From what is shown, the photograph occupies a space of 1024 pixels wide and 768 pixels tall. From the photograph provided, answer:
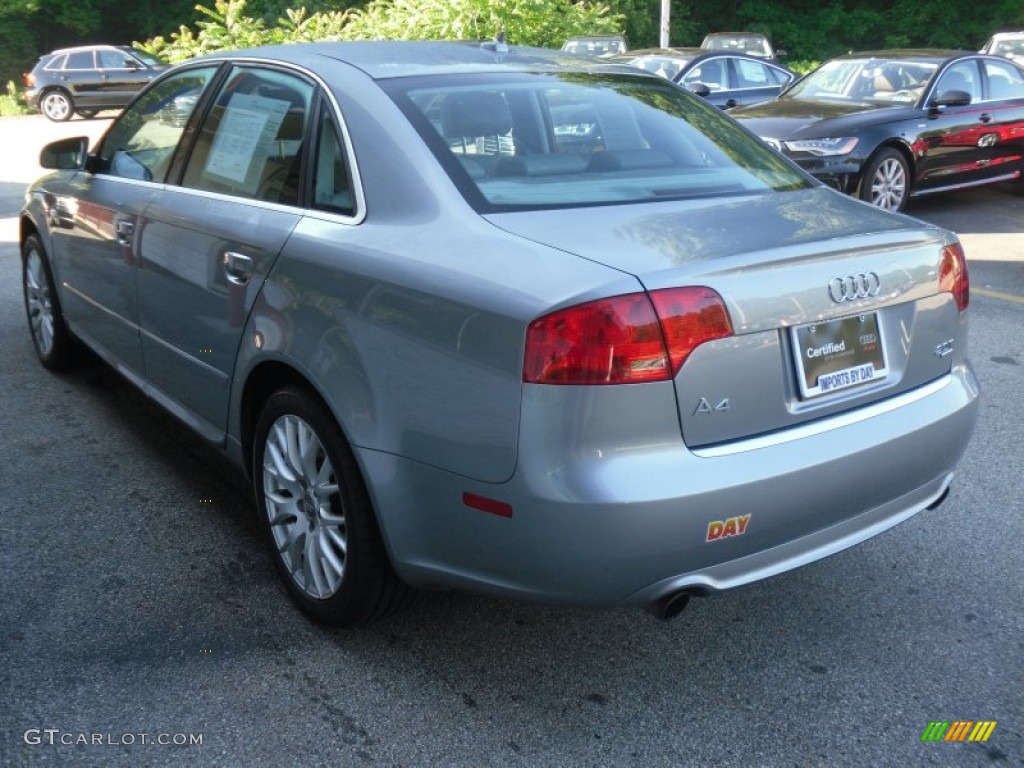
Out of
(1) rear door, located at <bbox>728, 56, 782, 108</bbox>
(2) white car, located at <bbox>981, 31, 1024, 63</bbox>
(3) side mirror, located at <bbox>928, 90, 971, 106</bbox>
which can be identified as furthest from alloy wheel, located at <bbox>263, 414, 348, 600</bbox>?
(2) white car, located at <bbox>981, 31, 1024, 63</bbox>

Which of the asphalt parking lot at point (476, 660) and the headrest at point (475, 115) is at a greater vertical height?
the headrest at point (475, 115)

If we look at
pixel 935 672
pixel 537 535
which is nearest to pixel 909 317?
pixel 935 672

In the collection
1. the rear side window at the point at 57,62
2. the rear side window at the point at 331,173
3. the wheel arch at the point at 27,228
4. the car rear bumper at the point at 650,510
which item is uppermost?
the rear side window at the point at 331,173

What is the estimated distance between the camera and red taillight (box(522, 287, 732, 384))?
2449 mm

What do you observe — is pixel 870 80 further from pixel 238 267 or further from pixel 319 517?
pixel 319 517

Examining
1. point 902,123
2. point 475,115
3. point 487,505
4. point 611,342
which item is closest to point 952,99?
point 902,123

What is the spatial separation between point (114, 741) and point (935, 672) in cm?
213

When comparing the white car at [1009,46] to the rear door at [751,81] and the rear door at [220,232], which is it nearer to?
the rear door at [751,81]

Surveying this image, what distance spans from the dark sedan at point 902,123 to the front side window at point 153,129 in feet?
20.9

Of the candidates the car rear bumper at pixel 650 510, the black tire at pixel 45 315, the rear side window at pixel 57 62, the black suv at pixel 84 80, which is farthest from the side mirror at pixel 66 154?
the rear side window at pixel 57 62

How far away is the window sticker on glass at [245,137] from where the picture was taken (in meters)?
3.58

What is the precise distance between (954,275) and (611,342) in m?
1.23

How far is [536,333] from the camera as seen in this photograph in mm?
2473

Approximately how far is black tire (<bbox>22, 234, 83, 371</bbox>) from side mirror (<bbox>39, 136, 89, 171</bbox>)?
22.1 inches
